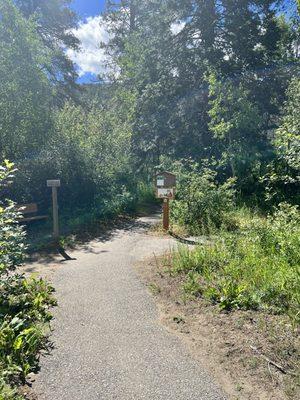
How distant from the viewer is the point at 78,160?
11.4 meters

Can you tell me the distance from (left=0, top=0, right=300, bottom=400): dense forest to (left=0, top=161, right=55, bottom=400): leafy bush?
0.02 metres

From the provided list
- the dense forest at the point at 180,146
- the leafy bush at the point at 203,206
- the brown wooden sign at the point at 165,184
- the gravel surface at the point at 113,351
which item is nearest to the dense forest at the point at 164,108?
the dense forest at the point at 180,146

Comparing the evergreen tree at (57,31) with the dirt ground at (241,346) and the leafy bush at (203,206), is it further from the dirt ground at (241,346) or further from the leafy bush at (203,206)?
the dirt ground at (241,346)

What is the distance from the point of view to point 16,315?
13.3ft

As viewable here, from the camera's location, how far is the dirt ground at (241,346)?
3.09m

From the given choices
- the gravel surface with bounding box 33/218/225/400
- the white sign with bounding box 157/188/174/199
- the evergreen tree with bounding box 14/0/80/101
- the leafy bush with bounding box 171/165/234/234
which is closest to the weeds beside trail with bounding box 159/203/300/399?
the gravel surface with bounding box 33/218/225/400

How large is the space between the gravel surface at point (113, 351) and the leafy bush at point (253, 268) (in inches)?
33.2

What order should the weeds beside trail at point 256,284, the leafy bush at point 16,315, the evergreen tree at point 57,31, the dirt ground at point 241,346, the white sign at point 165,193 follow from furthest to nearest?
the evergreen tree at point 57,31
the white sign at point 165,193
the weeds beside trail at point 256,284
the leafy bush at point 16,315
the dirt ground at point 241,346

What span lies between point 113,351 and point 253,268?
→ 237cm

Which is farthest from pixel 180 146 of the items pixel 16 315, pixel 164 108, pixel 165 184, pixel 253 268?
pixel 16 315

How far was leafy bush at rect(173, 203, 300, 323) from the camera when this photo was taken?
4.37 m

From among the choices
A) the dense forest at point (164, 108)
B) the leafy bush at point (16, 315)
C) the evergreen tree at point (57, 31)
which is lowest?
the leafy bush at point (16, 315)

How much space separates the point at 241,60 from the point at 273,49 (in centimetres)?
177

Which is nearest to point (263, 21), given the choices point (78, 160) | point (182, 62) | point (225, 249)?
point (182, 62)
